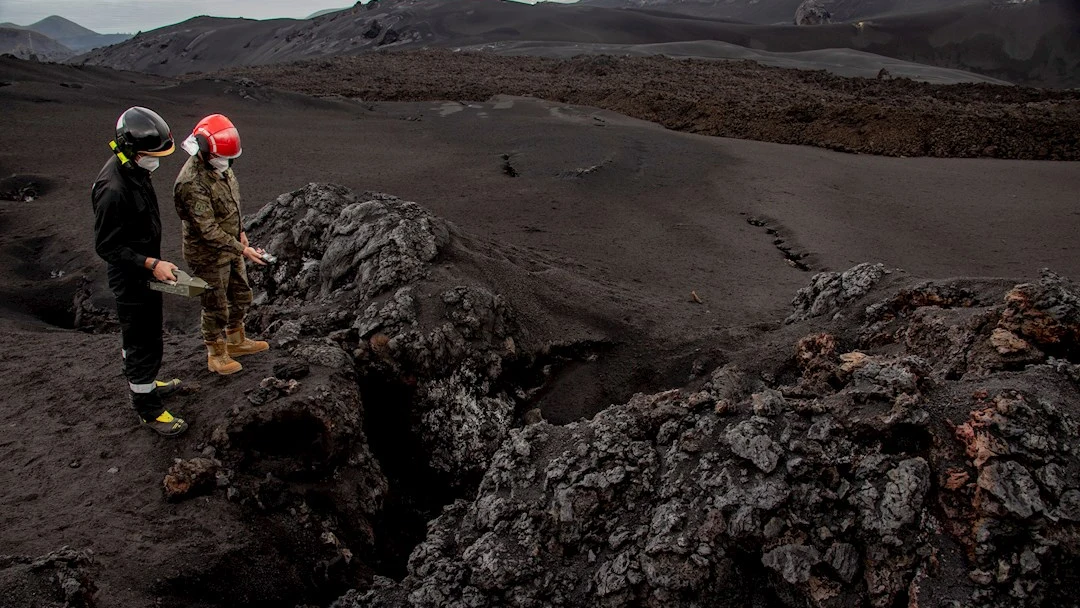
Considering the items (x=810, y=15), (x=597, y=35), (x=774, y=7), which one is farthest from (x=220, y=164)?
(x=774, y=7)

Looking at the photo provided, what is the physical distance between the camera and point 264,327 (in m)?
5.37

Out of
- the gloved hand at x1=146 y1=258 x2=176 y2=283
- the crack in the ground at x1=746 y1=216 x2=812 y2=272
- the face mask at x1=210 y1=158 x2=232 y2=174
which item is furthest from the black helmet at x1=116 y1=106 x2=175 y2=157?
the crack in the ground at x1=746 y1=216 x2=812 y2=272

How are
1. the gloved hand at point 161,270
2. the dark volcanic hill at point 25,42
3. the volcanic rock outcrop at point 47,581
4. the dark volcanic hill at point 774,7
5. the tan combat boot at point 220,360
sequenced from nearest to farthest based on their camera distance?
1. the volcanic rock outcrop at point 47,581
2. the gloved hand at point 161,270
3. the tan combat boot at point 220,360
4. the dark volcanic hill at point 774,7
5. the dark volcanic hill at point 25,42

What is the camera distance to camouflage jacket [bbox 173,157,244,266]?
3916 millimetres

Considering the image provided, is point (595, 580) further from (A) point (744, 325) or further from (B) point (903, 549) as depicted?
(A) point (744, 325)

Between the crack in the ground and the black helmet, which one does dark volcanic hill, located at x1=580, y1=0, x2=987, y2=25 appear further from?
the black helmet

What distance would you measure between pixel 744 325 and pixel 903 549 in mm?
3352

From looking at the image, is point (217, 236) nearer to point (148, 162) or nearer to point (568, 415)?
point (148, 162)

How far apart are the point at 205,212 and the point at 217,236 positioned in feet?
0.54

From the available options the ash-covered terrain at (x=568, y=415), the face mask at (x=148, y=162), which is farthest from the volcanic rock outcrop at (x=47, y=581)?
the face mask at (x=148, y=162)

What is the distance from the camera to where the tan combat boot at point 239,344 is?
4.49 m

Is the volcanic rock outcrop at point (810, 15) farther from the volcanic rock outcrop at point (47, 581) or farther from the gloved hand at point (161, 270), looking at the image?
the volcanic rock outcrop at point (47, 581)

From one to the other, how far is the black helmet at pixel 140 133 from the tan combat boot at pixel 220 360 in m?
1.33

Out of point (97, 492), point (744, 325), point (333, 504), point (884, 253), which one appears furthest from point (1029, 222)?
point (97, 492)
